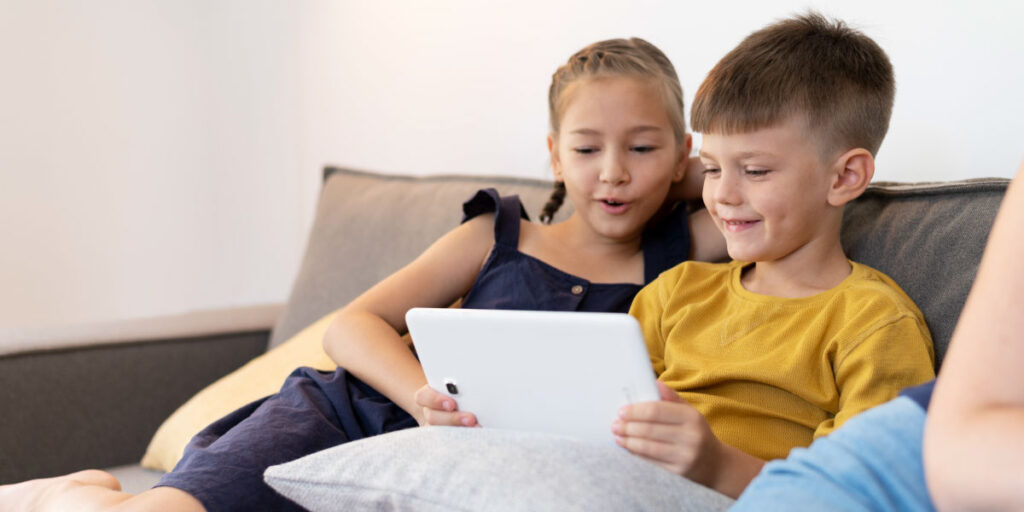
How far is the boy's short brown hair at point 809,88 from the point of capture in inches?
43.9

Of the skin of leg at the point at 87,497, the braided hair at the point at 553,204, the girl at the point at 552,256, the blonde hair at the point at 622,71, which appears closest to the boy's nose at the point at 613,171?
the girl at the point at 552,256

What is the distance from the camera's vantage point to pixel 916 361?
982 mm

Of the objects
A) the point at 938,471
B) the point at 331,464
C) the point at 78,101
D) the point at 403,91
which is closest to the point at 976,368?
the point at 938,471

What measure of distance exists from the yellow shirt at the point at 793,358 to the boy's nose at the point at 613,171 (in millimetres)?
254

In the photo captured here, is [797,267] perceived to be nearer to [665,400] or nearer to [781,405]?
[781,405]

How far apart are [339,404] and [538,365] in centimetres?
52

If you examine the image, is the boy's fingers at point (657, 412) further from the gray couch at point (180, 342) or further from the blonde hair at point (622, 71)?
the blonde hair at point (622, 71)

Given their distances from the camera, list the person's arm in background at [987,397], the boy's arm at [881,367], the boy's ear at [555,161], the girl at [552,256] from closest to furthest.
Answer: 1. the person's arm in background at [987,397]
2. the boy's arm at [881,367]
3. the girl at [552,256]
4. the boy's ear at [555,161]

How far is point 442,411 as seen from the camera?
40.8 inches

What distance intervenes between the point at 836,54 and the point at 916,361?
390mm

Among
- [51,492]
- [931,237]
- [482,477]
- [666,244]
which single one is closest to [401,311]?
[666,244]

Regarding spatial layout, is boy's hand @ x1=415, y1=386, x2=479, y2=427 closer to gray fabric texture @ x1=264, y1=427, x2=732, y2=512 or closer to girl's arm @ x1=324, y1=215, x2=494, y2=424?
gray fabric texture @ x1=264, y1=427, x2=732, y2=512

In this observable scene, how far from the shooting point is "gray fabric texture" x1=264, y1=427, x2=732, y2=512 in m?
0.80

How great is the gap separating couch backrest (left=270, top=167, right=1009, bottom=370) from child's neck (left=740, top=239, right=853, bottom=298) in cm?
7
